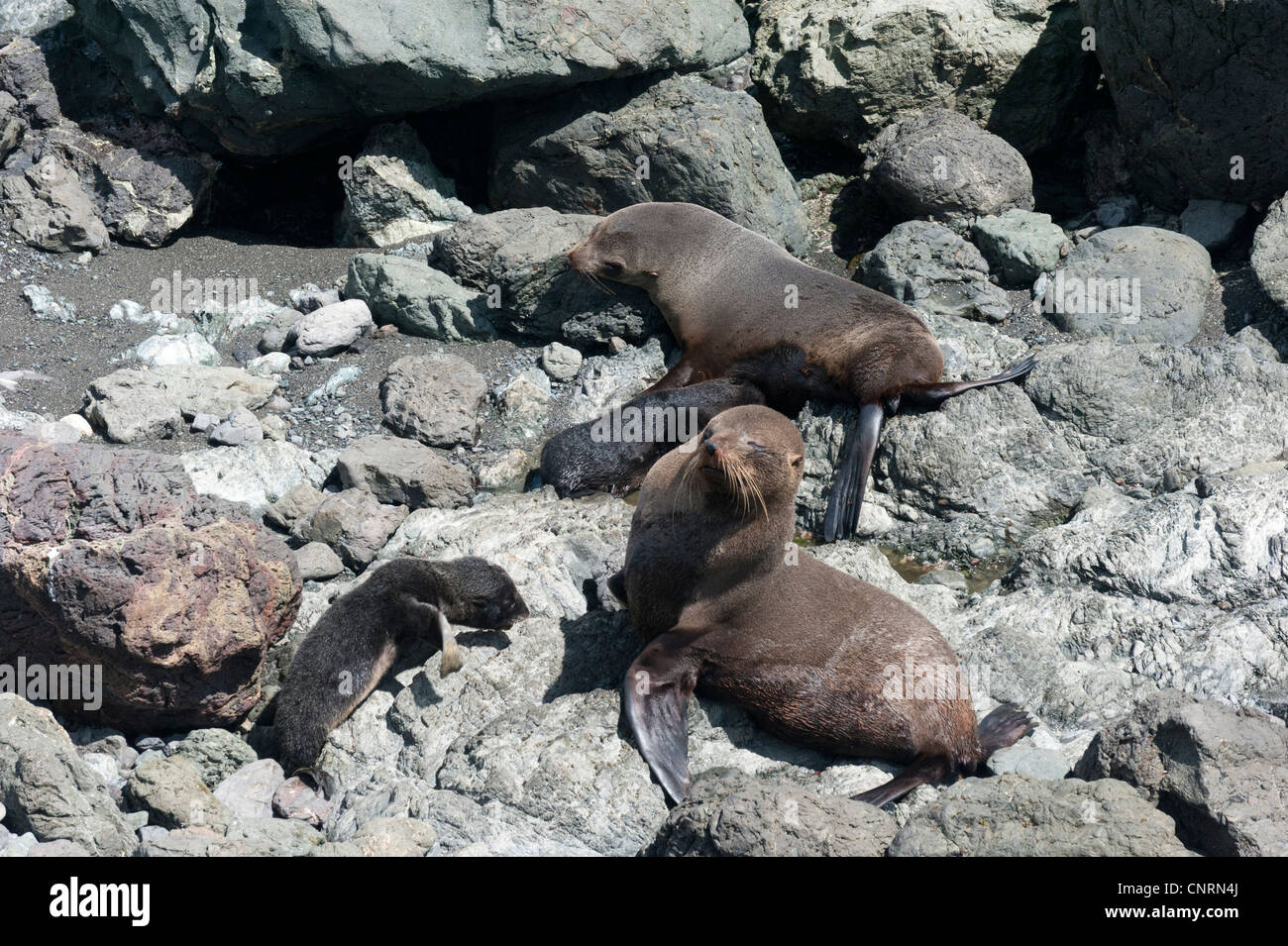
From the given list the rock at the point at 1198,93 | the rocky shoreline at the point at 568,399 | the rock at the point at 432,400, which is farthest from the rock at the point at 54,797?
the rock at the point at 1198,93

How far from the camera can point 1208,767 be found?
4887 millimetres

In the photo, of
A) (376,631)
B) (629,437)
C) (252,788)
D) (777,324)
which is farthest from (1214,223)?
(252,788)

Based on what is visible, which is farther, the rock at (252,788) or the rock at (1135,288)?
the rock at (1135,288)

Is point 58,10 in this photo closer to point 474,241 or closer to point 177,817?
point 474,241

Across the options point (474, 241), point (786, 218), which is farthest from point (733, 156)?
point (474, 241)

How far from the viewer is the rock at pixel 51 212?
10.8 meters

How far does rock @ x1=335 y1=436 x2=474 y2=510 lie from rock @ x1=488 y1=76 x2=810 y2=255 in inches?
155

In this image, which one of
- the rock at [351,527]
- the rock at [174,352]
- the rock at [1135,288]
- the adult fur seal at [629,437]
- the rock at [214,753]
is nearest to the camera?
the rock at [214,753]

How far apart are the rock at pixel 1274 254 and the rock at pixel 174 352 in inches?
324

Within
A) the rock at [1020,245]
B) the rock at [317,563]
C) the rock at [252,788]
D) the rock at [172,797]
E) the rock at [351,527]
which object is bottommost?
the rock at [252,788]

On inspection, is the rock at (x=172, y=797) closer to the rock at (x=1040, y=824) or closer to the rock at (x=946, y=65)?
the rock at (x=1040, y=824)

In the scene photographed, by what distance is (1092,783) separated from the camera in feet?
15.6

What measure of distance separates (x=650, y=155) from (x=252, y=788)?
282 inches

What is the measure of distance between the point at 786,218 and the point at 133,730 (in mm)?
7584
